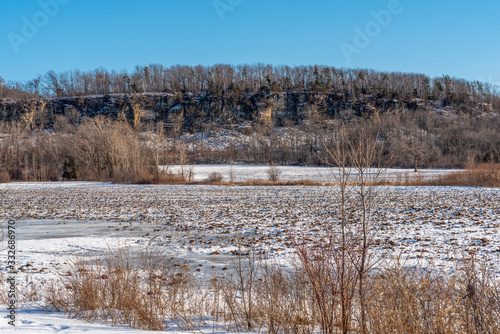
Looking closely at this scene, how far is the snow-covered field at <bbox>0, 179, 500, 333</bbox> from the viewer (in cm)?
816

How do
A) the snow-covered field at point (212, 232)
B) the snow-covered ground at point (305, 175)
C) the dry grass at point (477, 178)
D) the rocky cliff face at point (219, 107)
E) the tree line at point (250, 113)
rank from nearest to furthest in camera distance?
the snow-covered field at point (212, 232) < the dry grass at point (477, 178) < the snow-covered ground at point (305, 175) < the tree line at point (250, 113) < the rocky cliff face at point (219, 107)

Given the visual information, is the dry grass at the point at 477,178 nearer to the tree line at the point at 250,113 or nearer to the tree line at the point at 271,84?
the tree line at the point at 250,113

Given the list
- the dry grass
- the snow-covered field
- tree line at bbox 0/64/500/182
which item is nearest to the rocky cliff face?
tree line at bbox 0/64/500/182

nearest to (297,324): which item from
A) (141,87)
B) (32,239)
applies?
(32,239)

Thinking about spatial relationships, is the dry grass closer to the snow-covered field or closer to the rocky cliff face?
the snow-covered field

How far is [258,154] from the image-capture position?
83000 millimetres

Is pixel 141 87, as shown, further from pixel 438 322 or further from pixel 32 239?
pixel 438 322

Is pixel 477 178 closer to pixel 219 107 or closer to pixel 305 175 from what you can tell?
pixel 305 175

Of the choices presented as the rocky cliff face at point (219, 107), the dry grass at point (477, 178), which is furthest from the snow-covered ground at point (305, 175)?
the rocky cliff face at point (219, 107)

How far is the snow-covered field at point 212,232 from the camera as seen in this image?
8.16 meters

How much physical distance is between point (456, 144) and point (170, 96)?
300 feet

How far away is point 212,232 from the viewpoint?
12648 millimetres

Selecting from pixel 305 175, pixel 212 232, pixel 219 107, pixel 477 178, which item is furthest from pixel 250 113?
pixel 212 232

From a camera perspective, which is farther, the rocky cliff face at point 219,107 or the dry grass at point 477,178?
the rocky cliff face at point 219,107
